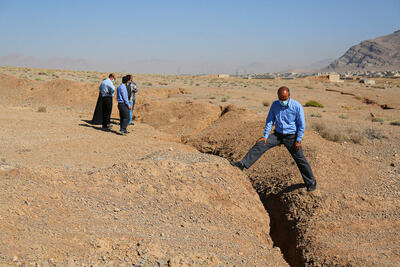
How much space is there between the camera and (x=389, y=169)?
286 inches

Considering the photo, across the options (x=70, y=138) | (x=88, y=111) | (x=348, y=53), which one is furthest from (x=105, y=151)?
(x=348, y=53)

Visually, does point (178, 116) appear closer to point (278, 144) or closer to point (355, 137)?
point (355, 137)

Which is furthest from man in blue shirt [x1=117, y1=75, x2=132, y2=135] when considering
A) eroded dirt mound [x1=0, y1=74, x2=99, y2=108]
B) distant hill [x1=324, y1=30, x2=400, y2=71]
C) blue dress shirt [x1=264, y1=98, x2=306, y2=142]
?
distant hill [x1=324, y1=30, x2=400, y2=71]

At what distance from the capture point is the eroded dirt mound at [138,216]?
3.47 m

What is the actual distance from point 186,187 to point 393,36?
595 ft

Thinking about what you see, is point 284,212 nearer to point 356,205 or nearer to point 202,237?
point 356,205

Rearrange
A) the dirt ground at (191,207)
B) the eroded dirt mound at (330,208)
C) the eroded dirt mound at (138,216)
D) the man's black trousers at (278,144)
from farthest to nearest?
the man's black trousers at (278,144), the eroded dirt mound at (330,208), the dirt ground at (191,207), the eroded dirt mound at (138,216)

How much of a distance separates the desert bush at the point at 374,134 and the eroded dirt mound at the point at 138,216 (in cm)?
578

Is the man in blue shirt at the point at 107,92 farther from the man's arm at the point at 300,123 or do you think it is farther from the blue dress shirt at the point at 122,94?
the man's arm at the point at 300,123

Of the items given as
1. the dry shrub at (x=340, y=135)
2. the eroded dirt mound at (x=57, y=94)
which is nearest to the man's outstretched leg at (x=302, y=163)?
the dry shrub at (x=340, y=135)

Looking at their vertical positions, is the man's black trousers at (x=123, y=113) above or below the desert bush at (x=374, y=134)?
above

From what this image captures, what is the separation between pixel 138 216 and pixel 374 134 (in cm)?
824

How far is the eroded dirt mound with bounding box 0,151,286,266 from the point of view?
3.47 meters

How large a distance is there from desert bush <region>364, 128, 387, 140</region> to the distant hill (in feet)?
409
